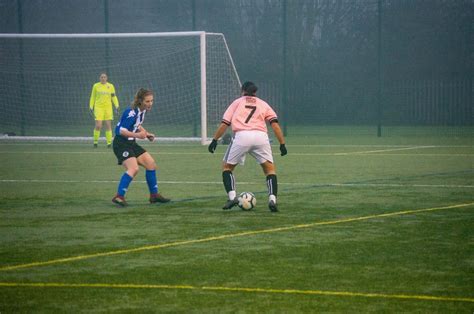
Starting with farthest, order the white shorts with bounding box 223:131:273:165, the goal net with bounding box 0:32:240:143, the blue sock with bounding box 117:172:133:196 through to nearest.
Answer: the goal net with bounding box 0:32:240:143
the blue sock with bounding box 117:172:133:196
the white shorts with bounding box 223:131:273:165

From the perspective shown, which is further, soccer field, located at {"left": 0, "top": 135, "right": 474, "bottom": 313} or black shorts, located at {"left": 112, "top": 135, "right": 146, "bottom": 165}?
black shorts, located at {"left": 112, "top": 135, "right": 146, "bottom": 165}

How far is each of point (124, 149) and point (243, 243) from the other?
13.6 ft

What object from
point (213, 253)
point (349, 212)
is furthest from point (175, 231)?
point (349, 212)

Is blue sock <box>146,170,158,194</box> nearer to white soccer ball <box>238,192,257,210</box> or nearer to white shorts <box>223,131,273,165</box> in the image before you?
white shorts <box>223,131,273,165</box>

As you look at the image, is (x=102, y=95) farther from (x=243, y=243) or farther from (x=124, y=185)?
(x=243, y=243)

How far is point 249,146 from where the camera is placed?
39.7 ft

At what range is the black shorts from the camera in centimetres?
1309

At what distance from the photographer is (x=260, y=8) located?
3153 cm

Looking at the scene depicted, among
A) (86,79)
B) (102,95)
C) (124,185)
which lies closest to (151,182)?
(124,185)

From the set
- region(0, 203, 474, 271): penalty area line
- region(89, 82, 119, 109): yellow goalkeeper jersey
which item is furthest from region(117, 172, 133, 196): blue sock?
region(89, 82, 119, 109): yellow goalkeeper jersey

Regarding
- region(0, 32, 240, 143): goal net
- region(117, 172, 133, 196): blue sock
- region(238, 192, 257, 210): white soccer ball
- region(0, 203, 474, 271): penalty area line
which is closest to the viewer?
region(0, 203, 474, 271): penalty area line

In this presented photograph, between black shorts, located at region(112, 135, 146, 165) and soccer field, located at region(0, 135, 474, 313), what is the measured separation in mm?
653

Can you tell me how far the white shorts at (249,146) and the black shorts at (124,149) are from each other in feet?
5.18

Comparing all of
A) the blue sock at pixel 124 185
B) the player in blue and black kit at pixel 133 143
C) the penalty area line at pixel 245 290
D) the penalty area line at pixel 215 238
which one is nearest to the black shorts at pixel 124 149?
the player in blue and black kit at pixel 133 143
